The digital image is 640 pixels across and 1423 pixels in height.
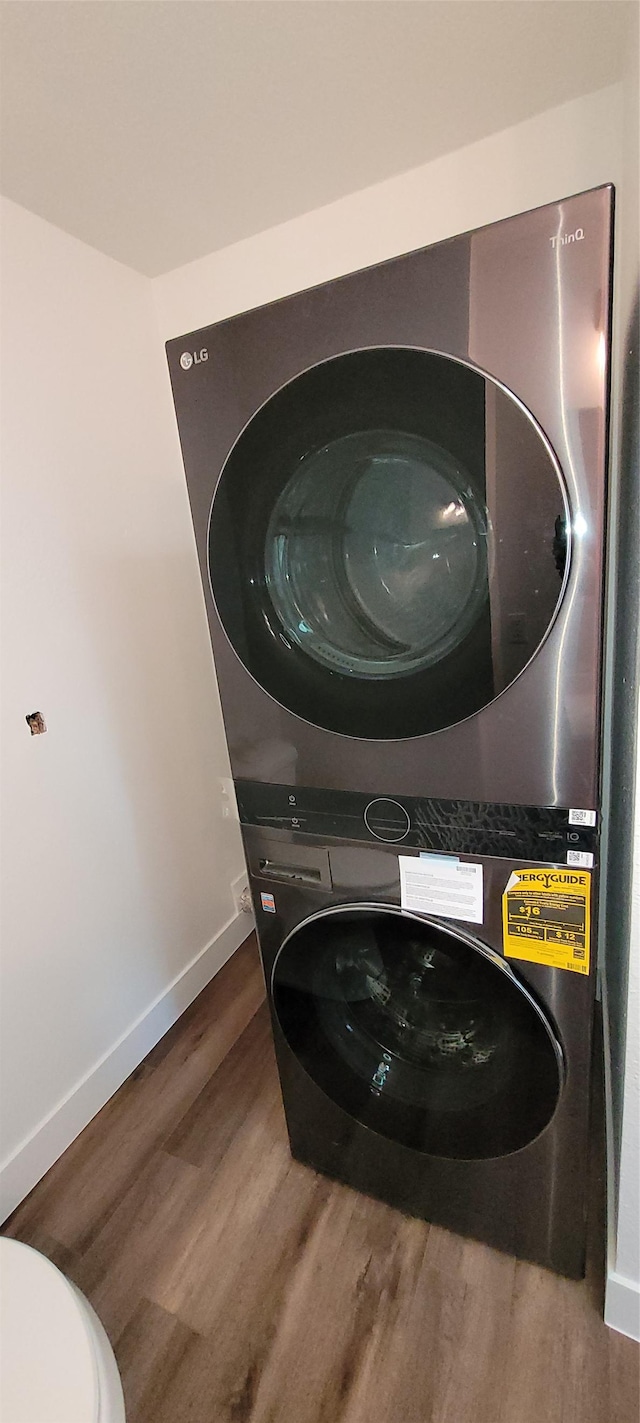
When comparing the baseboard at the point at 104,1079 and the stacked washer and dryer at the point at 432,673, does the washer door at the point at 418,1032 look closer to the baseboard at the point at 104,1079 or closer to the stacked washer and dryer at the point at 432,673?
the stacked washer and dryer at the point at 432,673

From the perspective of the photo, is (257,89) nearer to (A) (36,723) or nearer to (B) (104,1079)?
(A) (36,723)

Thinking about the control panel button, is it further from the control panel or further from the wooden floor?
the wooden floor

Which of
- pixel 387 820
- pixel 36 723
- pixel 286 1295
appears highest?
pixel 36 723

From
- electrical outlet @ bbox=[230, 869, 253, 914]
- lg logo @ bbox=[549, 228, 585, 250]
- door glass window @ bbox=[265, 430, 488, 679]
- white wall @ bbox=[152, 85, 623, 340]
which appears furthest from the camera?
electrical outlet @ bbox=[230, 869, 253, 914]

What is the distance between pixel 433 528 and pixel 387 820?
0.42 m

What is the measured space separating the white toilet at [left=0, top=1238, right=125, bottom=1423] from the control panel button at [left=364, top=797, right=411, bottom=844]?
792mm

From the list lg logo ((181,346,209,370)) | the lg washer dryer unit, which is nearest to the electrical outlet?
the lg washer dryer unit

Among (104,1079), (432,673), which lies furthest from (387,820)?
(104,1079)

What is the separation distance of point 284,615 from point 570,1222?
111 centimetres

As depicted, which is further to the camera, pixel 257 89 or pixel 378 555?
pixel 257 89

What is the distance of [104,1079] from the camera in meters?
1.55

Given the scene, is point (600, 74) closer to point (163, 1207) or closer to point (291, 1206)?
point (291, 1206)

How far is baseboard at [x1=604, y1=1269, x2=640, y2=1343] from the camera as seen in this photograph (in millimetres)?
968

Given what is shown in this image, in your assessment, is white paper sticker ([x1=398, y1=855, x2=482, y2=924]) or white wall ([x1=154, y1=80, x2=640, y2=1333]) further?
white wall ([x1=154, y1=80, x2=640, y2=1333])
